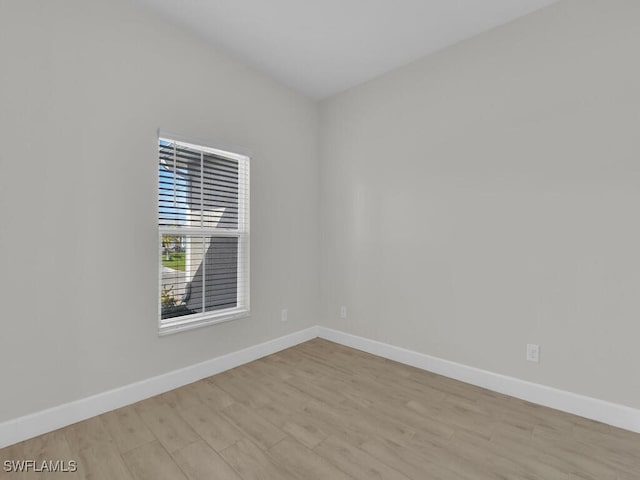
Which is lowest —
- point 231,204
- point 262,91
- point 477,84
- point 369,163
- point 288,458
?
point 288,458

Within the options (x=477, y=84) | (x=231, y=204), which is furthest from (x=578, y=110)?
(x=231, y=204)

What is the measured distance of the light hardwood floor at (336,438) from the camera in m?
1.59

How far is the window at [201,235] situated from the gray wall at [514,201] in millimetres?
1273

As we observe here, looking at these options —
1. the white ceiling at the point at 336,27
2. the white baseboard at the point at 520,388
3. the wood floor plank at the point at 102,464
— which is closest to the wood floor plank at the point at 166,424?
the wood floor plank at the point at 102,464

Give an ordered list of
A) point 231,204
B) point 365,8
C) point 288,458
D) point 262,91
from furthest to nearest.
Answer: point 262,91 → point 231,204 → point 365,8 → point 288,458

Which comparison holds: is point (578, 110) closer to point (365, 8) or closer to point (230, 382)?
point (365, 8)

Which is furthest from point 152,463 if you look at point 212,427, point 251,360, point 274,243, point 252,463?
point 274,243

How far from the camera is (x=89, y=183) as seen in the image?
2.05 m

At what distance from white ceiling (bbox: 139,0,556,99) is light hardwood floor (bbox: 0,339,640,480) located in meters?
2.91

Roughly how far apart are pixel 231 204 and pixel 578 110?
2807 millimetres

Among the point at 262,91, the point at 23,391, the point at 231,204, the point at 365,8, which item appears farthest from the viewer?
the point at 262,91

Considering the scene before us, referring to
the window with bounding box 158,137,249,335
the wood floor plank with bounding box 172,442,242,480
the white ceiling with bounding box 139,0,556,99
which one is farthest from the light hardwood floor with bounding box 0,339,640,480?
the white ceiling with bounding box 139,0,556,99

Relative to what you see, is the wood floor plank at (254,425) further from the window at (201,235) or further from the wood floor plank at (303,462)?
the window at (201,235)

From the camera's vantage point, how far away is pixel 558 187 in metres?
2.18
